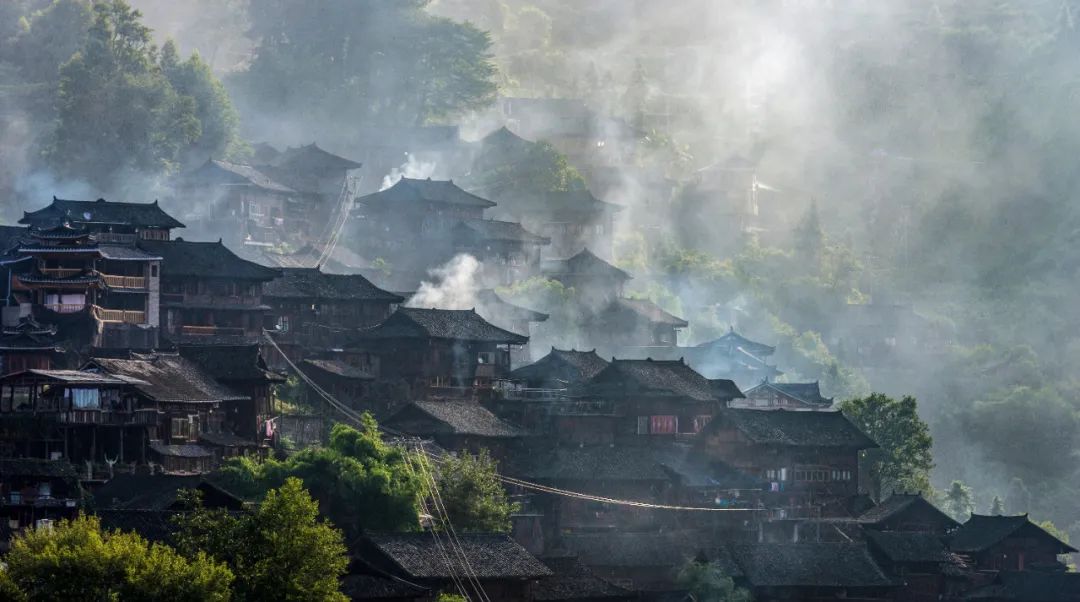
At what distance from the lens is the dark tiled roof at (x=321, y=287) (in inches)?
3533

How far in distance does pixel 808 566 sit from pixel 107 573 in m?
36.0

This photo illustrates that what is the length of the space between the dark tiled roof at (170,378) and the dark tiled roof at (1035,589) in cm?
3139

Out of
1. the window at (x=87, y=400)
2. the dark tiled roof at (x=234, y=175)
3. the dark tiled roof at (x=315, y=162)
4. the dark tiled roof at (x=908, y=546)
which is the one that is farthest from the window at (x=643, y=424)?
the dark tiled roof at (x=315, y=162)

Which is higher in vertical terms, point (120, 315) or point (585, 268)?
point (585, 268)

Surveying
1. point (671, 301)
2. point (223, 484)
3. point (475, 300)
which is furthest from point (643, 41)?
point (223, 484)

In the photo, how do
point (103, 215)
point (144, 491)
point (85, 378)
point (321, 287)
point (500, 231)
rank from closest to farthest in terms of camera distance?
point (144, 491) → point (85, 378) → point (103, 215) → point (321, 287) → point (500, 231)

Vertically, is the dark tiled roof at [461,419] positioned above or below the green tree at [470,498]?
above

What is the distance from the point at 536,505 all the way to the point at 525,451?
3.25 meters

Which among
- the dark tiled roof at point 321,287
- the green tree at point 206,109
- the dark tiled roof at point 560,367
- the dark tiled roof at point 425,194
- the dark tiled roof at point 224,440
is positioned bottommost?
the dark tiled roof at point 224,440

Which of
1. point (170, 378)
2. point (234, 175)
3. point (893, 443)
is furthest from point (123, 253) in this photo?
point (893, 443)

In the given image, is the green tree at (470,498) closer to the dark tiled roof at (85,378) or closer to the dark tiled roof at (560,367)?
the dark tiled roof at (85,378)

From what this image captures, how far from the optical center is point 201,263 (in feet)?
280

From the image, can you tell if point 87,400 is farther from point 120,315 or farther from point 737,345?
point 737,345

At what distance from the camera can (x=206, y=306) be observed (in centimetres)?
8456
